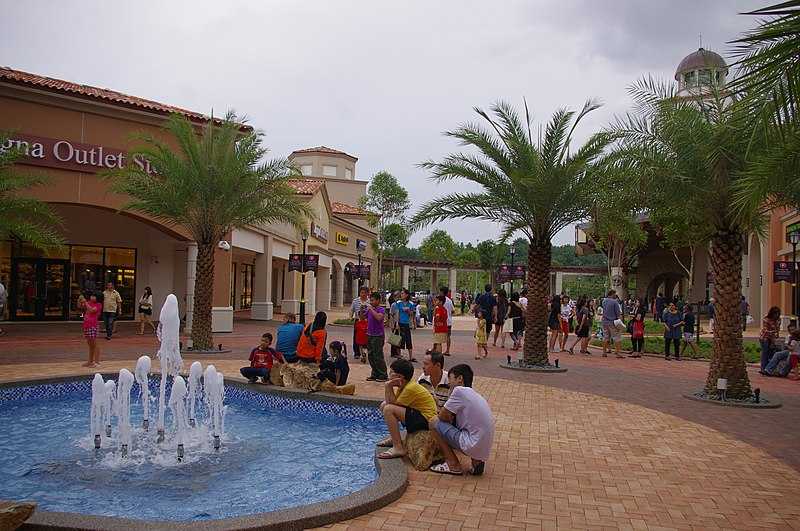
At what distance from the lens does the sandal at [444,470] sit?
6577 millimetres

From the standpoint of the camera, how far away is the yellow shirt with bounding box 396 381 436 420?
6984 mm

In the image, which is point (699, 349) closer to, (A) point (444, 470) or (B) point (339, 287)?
(A) point (444, 470)

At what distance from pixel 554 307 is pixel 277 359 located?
33.9 ft

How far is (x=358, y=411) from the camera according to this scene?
32.4 feet

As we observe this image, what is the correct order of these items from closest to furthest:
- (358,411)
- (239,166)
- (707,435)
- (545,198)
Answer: (707,435)
(358,411)
(545,198)
(239,166)

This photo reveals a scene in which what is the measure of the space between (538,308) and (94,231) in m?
18.6

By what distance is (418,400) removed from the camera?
699cm

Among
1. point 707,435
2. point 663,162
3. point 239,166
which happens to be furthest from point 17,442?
point 663,162

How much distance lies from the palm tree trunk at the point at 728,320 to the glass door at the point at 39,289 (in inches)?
907

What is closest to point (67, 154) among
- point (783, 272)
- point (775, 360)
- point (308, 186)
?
point (308, 186)

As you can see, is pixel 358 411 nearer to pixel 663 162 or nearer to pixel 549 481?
pixel 549 481

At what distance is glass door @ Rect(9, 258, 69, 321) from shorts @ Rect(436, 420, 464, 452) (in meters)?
23.2

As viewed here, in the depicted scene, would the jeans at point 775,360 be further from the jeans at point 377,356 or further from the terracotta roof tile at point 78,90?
the terracotta roof tile at point 78,90

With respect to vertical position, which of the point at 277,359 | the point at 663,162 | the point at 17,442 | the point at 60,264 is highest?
the point at 663,162
